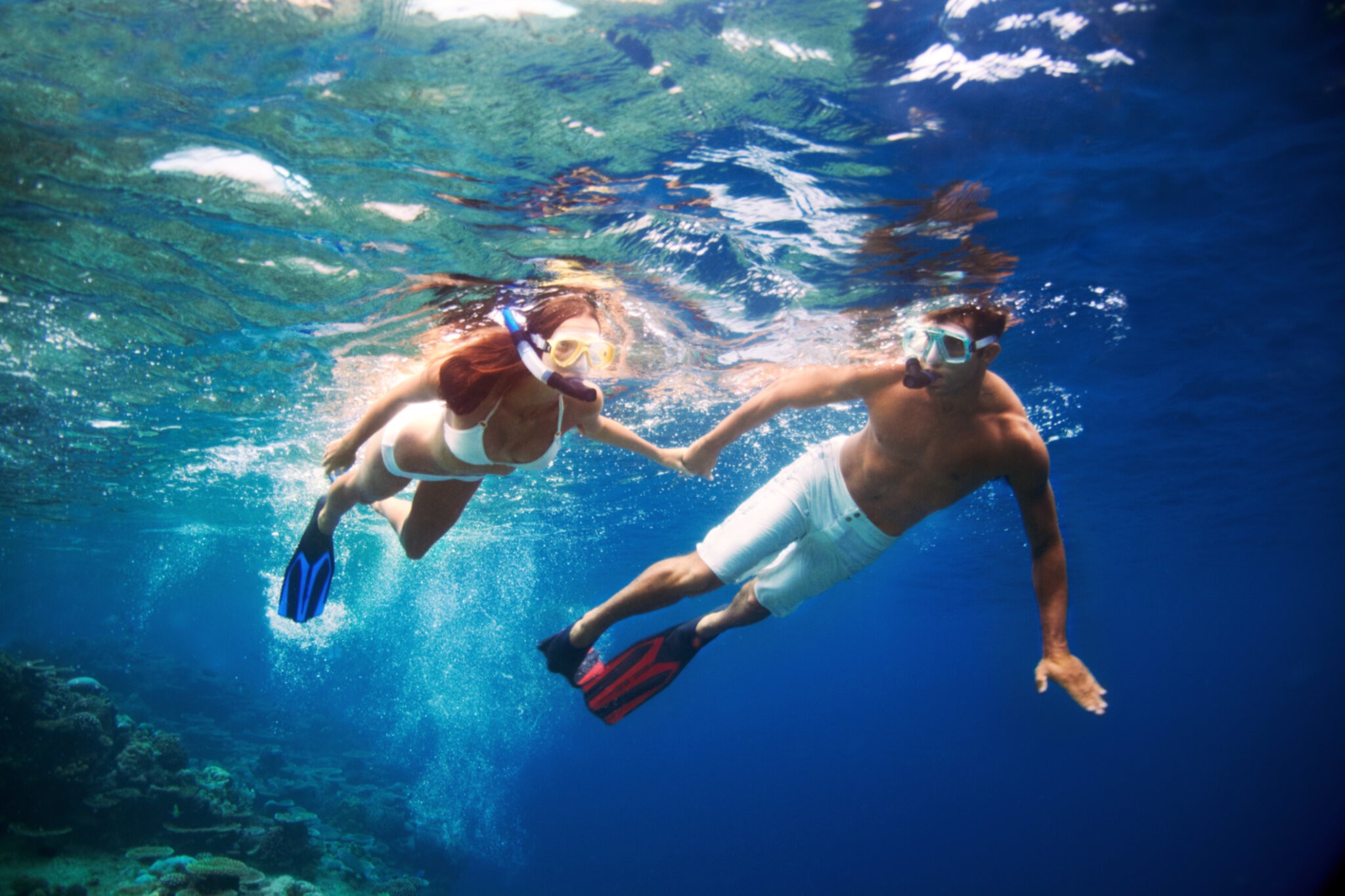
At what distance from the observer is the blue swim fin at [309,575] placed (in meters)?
6.28

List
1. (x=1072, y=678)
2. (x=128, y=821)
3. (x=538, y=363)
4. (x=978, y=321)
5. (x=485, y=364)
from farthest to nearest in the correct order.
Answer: (x=128, y=821) < (x=978, y=321) < (x=485, y=364) < (x=1072, y=678) < (x=538, y=363)

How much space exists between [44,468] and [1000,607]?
175 ft

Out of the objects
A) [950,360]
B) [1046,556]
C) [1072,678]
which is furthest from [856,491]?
Result: [1072,678]

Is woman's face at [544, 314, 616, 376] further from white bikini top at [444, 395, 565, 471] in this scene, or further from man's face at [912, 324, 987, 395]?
man's face at [912, 324, 987, 395]

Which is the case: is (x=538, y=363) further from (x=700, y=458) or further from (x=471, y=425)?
(x=700, y=458)

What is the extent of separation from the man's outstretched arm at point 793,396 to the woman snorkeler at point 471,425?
36 centimetres

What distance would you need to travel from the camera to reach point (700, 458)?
5426 mm

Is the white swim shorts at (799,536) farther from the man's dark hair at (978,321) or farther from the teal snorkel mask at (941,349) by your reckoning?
the man's dark hair at (978,321)

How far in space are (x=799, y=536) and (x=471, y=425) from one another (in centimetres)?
291

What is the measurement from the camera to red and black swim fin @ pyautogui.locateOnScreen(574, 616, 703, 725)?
5.62 m

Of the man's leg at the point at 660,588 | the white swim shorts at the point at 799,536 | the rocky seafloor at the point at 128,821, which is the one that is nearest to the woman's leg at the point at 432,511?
the man's leg at the point at 660,588

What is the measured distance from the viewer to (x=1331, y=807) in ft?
294

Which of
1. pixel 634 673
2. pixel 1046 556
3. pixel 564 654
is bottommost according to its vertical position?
pixel 634 673

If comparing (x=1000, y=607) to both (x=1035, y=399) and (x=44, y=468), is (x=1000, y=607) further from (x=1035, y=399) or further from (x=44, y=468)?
(x=44, y=468)
